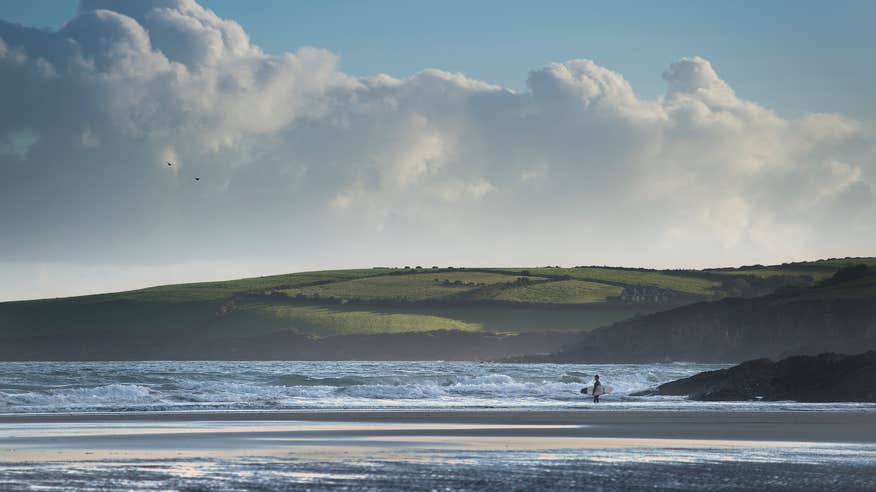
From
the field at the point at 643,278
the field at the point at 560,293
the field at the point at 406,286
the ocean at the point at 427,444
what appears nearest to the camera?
the ocean at the point at 427,444

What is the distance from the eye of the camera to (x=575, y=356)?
14400cm

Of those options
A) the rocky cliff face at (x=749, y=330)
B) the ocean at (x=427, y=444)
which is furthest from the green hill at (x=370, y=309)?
the ocean at (x=427, y=444)

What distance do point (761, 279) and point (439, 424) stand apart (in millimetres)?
145619

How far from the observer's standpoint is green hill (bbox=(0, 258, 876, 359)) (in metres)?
162

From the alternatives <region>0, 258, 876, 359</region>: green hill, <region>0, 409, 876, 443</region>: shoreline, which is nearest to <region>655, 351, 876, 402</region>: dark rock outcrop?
<region>0, 409, 876, 443</region>: shoreline

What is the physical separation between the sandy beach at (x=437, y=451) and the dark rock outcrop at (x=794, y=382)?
1538cm

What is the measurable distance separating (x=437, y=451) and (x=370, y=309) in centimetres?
14544

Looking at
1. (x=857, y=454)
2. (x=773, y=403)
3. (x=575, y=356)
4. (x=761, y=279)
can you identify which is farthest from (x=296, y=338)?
(x=857, y=454)

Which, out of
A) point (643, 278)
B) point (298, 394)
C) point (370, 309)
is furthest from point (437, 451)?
point (643, 278)

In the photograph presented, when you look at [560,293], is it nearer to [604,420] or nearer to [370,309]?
[370,309]

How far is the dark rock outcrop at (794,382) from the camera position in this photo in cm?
5459

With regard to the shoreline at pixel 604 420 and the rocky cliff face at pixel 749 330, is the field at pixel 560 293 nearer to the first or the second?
the rocky cliff face at pixel 749 330

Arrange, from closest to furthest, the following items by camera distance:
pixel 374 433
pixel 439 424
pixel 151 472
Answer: pixel 151 472 < pixel 374 433 < pixel 439 424

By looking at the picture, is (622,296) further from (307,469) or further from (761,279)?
(307,469)
